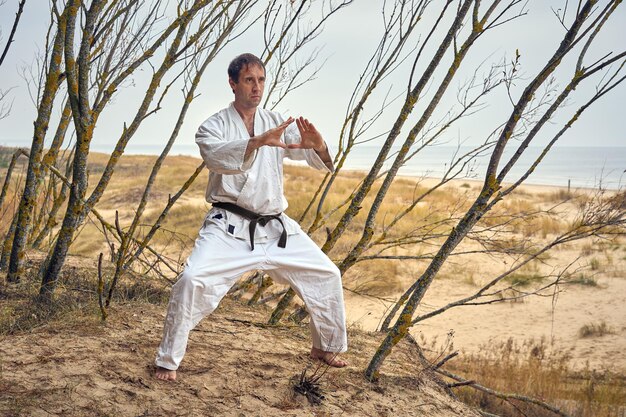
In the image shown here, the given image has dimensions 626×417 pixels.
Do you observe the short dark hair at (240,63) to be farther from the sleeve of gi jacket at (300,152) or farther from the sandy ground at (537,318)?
the sandy ground at (537,318)

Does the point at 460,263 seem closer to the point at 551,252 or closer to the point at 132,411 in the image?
the point at 551,252

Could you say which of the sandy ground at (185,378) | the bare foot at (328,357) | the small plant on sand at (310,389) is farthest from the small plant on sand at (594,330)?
the small plant on sand at (310,389)

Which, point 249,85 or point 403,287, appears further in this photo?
point 403,287

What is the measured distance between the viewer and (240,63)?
3375mm

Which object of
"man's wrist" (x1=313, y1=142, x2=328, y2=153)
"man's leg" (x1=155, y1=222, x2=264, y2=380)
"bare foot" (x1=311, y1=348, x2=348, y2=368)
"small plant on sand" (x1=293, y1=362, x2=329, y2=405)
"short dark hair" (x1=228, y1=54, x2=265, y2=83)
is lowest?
"small plant on sand" (x1=293, y1=362, x2=329, y2=405)

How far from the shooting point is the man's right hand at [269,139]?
298 cm

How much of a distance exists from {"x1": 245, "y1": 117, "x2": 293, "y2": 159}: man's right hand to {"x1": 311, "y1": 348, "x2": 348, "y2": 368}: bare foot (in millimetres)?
1261

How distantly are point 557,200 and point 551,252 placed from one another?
380 inches

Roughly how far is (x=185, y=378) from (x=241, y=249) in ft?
2.26

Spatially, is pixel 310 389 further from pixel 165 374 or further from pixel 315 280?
pixel 165 374

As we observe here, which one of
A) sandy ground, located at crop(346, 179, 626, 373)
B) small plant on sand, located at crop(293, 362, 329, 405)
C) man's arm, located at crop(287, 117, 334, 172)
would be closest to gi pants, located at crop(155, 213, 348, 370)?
small plant on sand, located at crop(293, 362, 329, 405)

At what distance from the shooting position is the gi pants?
307cm

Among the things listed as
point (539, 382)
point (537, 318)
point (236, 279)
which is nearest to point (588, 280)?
point (537, 318)

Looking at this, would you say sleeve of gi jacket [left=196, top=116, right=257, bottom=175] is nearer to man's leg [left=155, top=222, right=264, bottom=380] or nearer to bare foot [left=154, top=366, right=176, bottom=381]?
man's leg [left=155, top=222, right=264, bottom=380]
